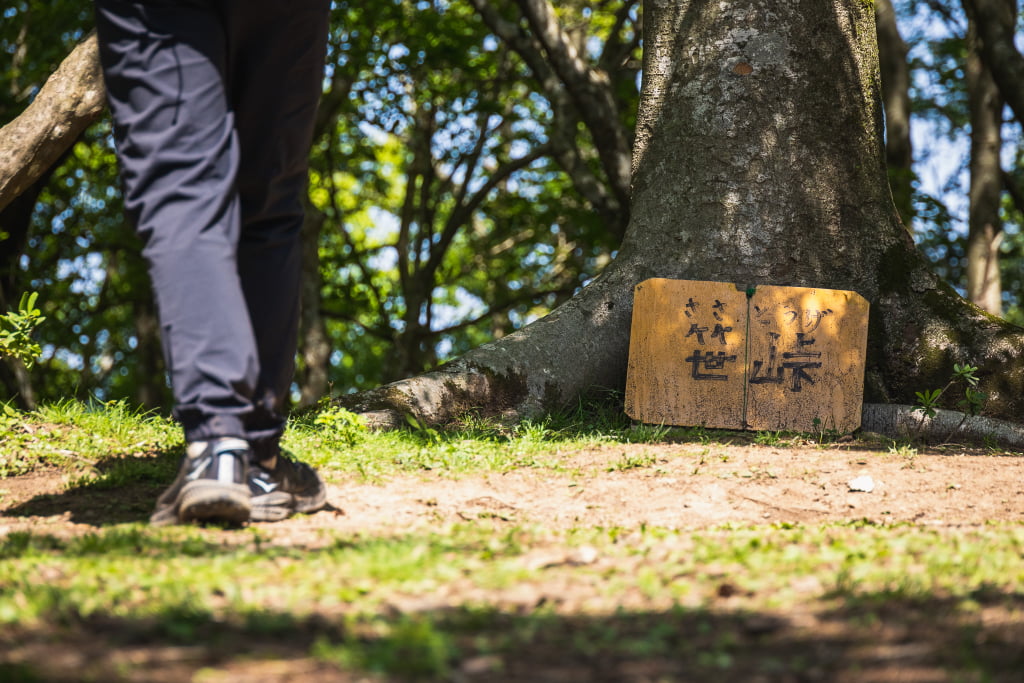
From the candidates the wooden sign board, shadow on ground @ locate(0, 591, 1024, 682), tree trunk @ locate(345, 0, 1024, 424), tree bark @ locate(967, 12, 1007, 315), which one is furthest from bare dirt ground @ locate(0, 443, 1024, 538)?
tree bark @ locate(967, 12, 1007, 315)

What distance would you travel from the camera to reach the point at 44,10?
1255cm

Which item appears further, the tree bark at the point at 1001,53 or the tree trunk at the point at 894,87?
the tree trunk at the point at 894,87

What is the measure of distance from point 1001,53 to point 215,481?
7.26 m

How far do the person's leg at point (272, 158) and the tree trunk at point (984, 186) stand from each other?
416 inches

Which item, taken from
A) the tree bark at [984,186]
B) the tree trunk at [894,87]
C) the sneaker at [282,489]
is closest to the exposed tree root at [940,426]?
the sneaker at [282,489]

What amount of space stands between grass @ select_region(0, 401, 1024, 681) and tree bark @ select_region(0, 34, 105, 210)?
2257 millimetres

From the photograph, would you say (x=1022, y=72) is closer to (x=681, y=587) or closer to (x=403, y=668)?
(x=681, y=587)

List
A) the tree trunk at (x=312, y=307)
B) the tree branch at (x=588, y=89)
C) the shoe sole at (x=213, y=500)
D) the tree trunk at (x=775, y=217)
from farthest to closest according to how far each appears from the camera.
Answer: the tree trunk at (x=312, y=307) < the tree branch at (x=588, y=89) < the tree trunk at (x=775, y=217) < the shoe sole at (x=213, y=500)

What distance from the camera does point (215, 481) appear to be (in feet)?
7.92

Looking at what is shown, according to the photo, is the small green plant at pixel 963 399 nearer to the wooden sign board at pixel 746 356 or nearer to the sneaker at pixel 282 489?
the wooden sign board at pixel 746 356

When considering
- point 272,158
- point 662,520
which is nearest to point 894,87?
point 662,520

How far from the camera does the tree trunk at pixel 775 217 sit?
514 cm

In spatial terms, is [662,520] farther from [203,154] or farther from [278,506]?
[203,154]

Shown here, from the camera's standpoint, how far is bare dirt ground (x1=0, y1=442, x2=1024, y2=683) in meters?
1.52
